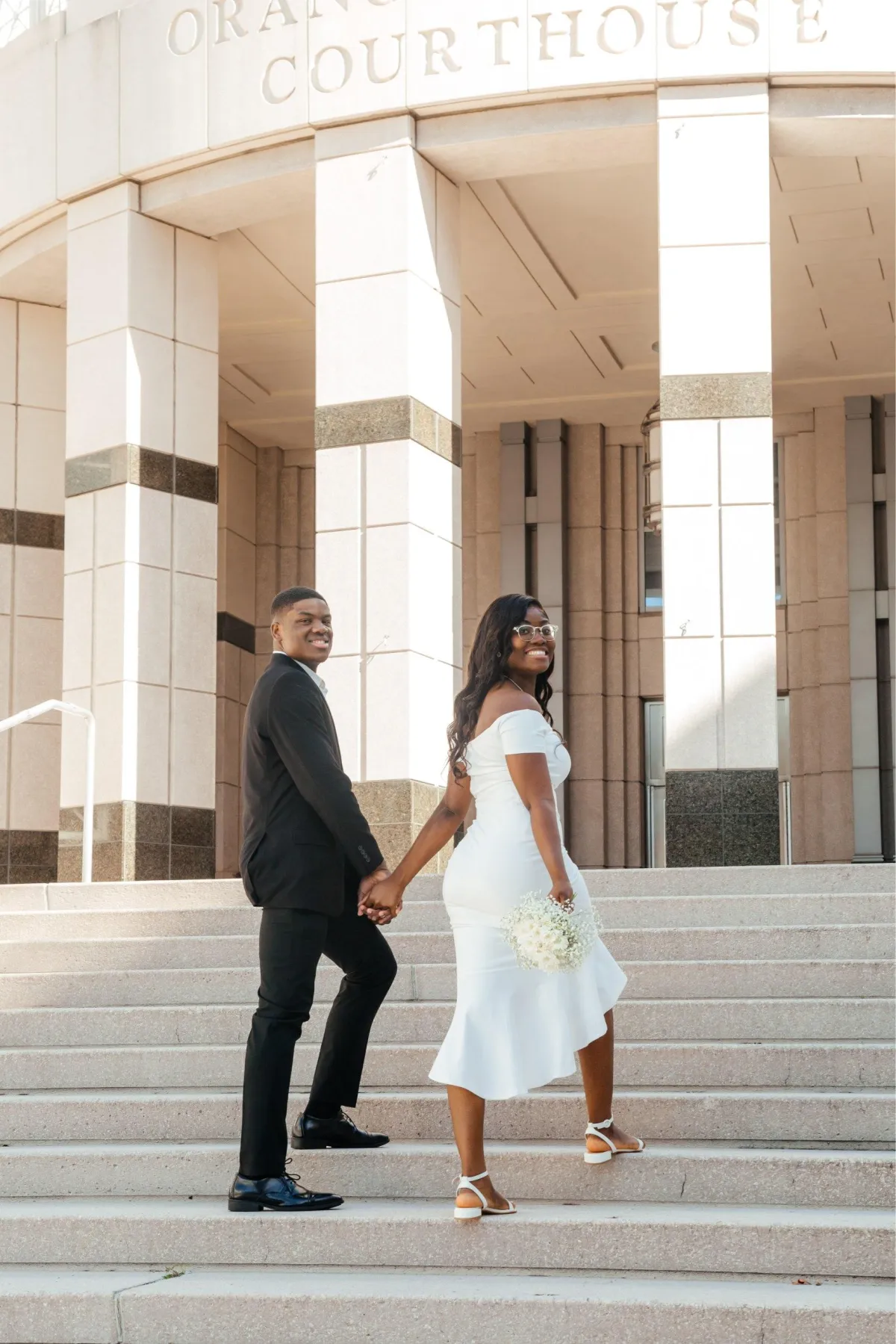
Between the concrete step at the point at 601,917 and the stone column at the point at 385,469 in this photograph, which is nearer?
the concrete step at the point at 601,917

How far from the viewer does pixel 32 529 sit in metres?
15.4

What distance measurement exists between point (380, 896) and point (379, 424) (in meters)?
7.09

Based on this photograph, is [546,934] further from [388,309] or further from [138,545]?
[138,545]

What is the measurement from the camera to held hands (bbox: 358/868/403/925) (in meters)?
5.68

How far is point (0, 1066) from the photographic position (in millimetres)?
7164

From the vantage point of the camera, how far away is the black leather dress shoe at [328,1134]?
592cm

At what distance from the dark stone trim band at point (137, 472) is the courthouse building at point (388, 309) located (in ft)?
0.07

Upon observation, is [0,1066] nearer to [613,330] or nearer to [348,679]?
[348,679]

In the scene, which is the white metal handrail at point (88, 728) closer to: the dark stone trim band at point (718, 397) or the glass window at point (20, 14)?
the dark stone trim band at point (718, 397)

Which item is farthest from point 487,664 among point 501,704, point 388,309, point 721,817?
point 388,309

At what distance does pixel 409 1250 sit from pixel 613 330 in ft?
42.1

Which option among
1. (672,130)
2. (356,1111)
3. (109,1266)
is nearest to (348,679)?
(672,130)

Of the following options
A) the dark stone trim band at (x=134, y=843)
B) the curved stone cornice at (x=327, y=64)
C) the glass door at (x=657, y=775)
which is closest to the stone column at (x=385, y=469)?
the curved stone cornice at (x=327, y=64)

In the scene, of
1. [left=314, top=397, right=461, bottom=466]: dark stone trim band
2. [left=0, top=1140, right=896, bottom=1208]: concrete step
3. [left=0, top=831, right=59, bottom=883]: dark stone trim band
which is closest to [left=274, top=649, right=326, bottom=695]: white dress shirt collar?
[left=0, top=1140, right=896, bottom=1208]: concrete step
